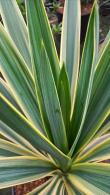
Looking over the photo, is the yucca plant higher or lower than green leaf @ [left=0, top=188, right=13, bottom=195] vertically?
higher

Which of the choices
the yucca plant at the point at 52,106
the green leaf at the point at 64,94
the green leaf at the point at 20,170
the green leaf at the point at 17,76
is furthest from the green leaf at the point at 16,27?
the green leaf at the point at 20,170

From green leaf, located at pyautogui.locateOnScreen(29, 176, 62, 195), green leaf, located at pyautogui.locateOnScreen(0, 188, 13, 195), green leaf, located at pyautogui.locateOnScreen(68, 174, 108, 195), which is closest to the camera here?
green leaf, located at pyautogui.locateOnScreen(68, 174, 108, 195)

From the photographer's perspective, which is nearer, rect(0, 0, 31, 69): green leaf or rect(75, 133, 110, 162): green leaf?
rect(75, 133, 110, 162): green leaf

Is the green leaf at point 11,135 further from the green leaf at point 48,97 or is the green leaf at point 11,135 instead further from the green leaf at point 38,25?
the green leaf at point 38,25

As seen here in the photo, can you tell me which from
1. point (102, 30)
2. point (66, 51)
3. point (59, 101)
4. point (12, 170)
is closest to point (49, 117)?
point (59, 101)

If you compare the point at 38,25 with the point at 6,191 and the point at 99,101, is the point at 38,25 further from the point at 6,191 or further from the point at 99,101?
the point at 6,191

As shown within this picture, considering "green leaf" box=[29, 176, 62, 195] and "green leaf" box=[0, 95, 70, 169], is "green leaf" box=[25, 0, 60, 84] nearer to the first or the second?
"green leaf" box=[0, 95, 70, 169]

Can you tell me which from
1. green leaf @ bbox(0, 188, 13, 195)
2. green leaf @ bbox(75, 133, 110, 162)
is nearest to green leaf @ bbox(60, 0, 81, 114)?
green leaf @ bbox(75, 133, 110, 162)

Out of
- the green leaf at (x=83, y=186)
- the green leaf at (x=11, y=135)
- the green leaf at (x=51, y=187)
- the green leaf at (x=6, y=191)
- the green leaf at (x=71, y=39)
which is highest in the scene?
the green leaf at (x=71, y=39)

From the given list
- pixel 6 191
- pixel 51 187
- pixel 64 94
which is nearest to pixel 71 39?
pixel 64 94
